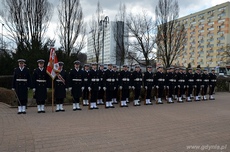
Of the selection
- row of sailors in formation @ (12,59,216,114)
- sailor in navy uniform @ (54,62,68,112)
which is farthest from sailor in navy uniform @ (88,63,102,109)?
sailor in navy uniform @ (54,62,68,112)

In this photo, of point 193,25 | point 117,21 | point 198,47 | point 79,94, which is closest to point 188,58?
point 198,47

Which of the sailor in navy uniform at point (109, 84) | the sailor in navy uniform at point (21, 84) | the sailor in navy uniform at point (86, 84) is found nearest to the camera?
the sailor in navy uniform at point (21, 84)

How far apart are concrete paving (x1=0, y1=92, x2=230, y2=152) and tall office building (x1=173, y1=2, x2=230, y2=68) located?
201 ft

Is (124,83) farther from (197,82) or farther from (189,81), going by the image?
(197,82)

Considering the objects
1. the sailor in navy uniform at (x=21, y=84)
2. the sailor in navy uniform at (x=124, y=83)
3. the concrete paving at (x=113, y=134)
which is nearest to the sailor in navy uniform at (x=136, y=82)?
the sailor in navy uniform at (x=124, y=83)

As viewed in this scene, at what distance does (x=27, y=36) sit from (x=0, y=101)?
1007cm

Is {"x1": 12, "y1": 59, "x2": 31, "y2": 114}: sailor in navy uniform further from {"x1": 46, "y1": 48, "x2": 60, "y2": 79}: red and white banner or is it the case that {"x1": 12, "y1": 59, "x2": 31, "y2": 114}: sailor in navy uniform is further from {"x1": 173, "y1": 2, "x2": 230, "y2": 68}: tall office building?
{"x1": 173, "y1": 2, "x2": 230, "y2": 68}: tall office building

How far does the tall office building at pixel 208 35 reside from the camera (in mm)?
67938

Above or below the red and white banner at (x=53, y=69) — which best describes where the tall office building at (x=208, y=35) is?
above

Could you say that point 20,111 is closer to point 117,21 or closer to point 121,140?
point 121,140

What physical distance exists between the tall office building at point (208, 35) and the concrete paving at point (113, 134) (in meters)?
61.2

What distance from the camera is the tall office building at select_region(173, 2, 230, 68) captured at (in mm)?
67938

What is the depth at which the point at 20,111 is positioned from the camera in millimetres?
8492

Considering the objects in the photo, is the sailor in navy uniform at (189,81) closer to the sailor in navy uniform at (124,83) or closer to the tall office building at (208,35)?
the sailor in navy uniform at (124,83)
